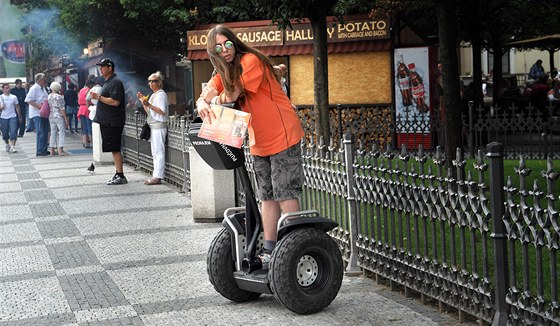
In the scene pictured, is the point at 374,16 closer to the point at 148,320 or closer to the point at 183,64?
the point at 148,320

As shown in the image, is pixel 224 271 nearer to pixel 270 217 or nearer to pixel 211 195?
pixel 270 217

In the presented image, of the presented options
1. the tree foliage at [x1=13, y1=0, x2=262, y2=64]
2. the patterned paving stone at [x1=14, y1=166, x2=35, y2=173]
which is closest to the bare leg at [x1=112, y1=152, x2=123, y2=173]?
the patterned paving stone at [x1=14, y1=166, x2=35, y2=173]

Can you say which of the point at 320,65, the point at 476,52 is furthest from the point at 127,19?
the point at 320,65

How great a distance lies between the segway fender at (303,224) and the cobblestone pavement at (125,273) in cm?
53

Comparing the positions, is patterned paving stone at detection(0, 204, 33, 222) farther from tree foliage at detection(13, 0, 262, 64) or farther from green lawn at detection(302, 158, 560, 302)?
tree foliage at detection(13, 0, 262, 64)

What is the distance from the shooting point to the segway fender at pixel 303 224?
21.9ft

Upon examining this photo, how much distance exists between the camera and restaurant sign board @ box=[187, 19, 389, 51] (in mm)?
20844

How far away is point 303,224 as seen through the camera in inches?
264

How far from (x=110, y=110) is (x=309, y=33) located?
7.33 meters

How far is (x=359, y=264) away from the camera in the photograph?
26.0ft

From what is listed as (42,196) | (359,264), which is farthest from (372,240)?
(42,196)

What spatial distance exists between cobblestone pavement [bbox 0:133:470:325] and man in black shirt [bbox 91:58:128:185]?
836mm

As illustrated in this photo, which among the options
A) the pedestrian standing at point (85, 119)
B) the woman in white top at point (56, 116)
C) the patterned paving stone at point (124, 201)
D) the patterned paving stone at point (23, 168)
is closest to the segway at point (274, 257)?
the patterned paving stone at point (124, 201)

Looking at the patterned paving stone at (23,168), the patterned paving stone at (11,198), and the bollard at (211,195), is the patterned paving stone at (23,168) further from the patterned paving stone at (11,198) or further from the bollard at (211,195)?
the bollard at (211,195)
